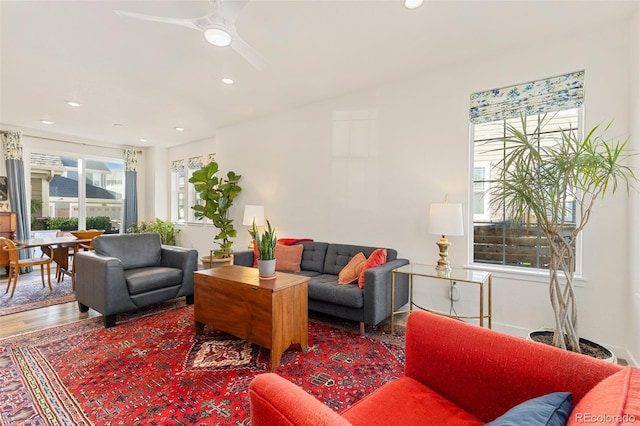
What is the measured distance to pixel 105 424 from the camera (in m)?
1.69

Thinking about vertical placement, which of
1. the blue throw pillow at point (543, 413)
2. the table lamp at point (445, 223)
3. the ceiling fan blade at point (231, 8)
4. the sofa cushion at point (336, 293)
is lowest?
the sofa cushion at point (336, 293)

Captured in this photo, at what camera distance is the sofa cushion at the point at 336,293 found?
280 cm

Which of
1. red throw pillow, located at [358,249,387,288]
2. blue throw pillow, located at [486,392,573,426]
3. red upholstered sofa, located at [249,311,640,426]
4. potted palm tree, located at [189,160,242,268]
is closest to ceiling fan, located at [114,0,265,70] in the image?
red upholstered sofa, located at [249,311,640,426]

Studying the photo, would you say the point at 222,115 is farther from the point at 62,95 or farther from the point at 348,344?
the point at 348,344

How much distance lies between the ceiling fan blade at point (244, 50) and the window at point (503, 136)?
2.20 m

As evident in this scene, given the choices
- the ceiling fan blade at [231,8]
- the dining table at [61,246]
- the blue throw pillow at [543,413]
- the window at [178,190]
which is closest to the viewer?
the blue throw pillow at [543,413]

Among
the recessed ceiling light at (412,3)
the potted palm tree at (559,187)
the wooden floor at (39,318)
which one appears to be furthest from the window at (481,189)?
the wooden floor at (39,318)

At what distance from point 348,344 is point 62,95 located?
16.1ft

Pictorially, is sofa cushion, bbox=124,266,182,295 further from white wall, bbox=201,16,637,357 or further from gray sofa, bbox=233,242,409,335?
white wall, bbox=201,16,637,357

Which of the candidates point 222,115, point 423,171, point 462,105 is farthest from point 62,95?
point 462,105

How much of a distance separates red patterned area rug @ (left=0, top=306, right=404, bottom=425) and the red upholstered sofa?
78 cm

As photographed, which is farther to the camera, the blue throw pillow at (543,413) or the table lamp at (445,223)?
the table lamp at (445,223)

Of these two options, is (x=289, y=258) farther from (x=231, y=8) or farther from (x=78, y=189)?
(x=78, y=189)

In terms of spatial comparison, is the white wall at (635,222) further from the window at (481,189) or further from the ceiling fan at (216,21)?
the ceiling fan at (216,21)
